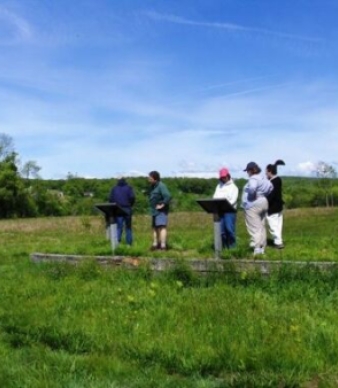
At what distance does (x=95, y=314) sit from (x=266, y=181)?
5.46 m

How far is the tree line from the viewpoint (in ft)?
274

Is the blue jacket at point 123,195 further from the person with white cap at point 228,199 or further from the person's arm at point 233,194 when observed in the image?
the person's arm at point 233,194

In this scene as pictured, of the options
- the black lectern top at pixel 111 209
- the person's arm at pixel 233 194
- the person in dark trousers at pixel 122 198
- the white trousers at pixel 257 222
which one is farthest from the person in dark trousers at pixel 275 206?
the person in dark trousers at pixel 122 198

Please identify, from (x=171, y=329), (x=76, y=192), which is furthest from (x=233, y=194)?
(x=76, y=192)

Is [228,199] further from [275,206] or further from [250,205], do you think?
[275,206]

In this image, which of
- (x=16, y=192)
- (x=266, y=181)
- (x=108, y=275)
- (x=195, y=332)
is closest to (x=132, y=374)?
(x=195, y=332)

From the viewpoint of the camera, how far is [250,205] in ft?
40.8

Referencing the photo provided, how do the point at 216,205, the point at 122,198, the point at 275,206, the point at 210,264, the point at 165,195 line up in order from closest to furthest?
1. the point at 210,264
2. the point at 216,205
3. the point at 275,206
4. the point at 165,195
5. the point at 122,198

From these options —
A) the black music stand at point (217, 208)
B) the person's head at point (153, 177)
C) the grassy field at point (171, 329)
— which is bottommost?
the grassy field at point (171, 329)

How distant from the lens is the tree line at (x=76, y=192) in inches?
3282

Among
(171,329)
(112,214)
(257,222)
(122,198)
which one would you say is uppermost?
(122,198)

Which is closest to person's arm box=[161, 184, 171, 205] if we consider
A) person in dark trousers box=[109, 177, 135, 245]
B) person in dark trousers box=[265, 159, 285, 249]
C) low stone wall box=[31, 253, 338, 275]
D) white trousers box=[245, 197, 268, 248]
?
person in dark trousers box=[109, 177, 135, 245]

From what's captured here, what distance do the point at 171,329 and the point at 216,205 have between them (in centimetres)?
456

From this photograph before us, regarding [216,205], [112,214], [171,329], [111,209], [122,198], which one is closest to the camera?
[171,329]
